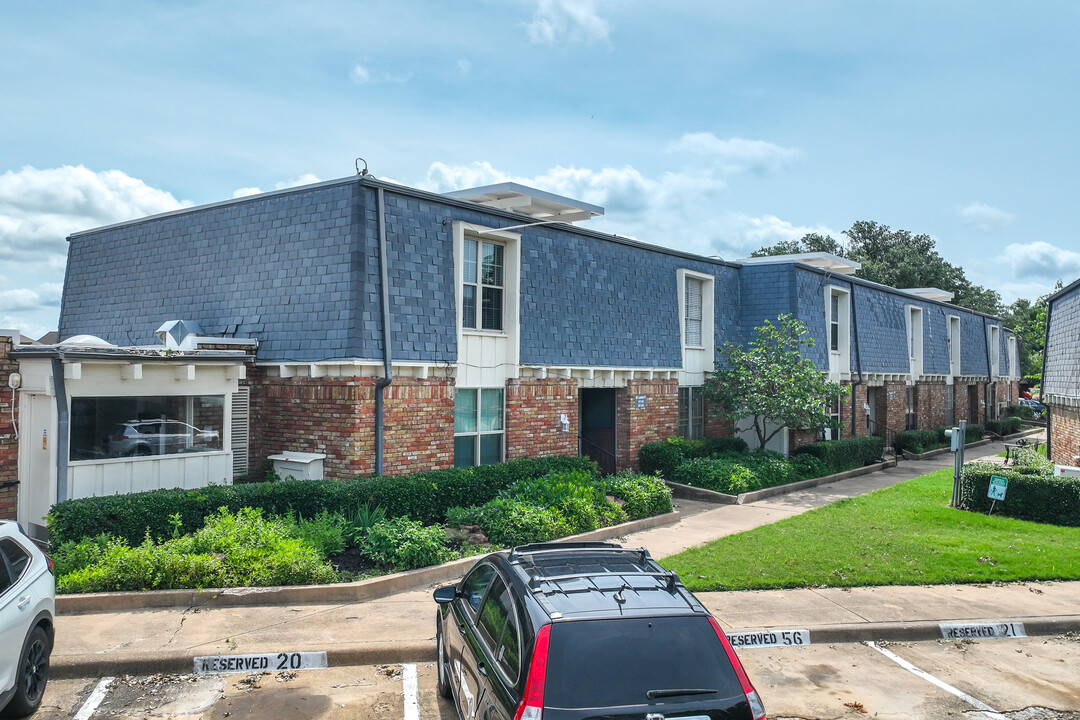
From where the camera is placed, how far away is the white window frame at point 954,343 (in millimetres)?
35750

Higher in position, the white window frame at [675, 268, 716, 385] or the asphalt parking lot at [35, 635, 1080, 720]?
the white window frame at [675, 268, 716, 385]

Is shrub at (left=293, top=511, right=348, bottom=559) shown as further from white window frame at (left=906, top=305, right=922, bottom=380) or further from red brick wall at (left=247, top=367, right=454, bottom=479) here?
white window frame at (left=906, top=305, right=922, bottom=380)

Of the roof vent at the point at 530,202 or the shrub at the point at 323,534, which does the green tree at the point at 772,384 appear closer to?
the roof vent at the point at 530,202

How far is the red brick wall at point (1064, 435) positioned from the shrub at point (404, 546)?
15295 mm

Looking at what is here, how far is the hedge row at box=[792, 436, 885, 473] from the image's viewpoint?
22.2 meters

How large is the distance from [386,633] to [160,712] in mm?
2377

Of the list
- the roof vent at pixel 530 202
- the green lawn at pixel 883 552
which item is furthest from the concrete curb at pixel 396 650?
the roof vent at pixel 530 202

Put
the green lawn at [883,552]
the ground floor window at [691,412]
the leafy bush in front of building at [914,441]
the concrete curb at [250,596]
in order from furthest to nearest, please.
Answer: the leafy bush in front of building at [914,441] → the ground floor window at [691,412] → the green lawn at [883,552] → the concrete curb at [250,596]

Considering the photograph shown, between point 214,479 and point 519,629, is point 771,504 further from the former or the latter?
point 519,629

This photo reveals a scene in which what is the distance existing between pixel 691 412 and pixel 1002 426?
80.0 ft

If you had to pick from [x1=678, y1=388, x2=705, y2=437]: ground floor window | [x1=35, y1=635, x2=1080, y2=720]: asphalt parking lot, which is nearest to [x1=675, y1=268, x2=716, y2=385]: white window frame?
[x1=678, y1=388, x2=705, y2=437]: ground floor window

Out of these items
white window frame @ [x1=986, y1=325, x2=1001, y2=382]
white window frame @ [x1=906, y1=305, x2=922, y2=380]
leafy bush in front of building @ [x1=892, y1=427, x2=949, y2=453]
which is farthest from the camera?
white window frame @ [x1=986, y1=325, x2=1001, y2=382]

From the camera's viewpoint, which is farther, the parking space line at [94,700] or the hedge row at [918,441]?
the hedge row at [918,441]

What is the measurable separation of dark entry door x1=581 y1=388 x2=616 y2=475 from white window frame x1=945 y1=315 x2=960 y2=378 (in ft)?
76.1
